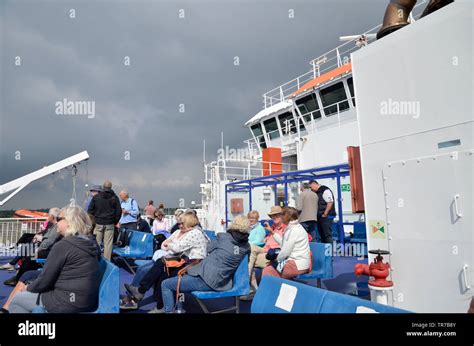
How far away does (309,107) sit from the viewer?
13172 mm

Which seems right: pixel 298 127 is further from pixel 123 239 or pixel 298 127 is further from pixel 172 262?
pixel 172 262

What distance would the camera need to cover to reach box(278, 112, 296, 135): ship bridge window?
14.1m

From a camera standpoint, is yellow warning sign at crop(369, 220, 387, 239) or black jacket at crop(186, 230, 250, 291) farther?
black jacket at crop(186, 230, 250, 291)

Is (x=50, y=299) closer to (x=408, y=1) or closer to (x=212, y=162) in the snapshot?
(x=408, y=1)

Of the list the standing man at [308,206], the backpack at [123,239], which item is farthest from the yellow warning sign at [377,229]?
the backpack at [123,239]

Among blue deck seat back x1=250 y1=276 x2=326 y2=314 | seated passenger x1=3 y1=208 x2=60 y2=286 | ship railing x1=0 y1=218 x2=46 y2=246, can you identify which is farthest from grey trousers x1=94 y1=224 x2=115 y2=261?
ship railing x1=0 y1=218 x2=46 y2=246

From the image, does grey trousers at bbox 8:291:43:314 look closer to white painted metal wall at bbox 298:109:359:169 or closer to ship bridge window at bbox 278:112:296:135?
white painted metal wall at bbox 298:109:359:169

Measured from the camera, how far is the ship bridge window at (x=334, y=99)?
11.8 m

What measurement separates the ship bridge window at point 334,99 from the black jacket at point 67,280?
36.7ft

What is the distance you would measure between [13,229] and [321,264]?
31.0ft

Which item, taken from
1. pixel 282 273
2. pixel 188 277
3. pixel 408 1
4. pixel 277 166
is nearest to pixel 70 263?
pixel 188 277

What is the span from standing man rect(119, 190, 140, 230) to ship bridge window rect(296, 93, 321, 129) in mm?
8377
